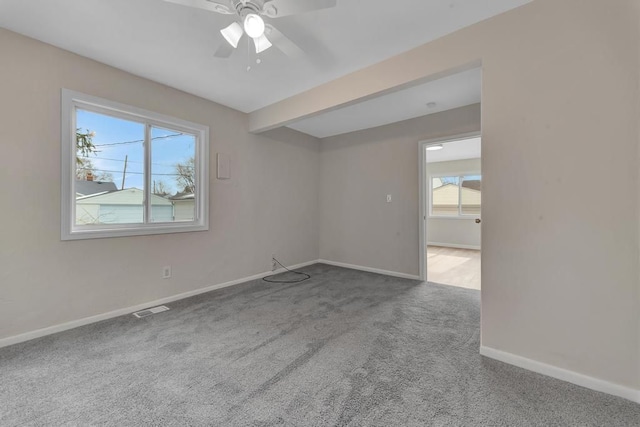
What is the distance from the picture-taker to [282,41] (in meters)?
1.79

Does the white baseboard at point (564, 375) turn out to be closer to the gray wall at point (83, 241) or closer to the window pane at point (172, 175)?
the gray wall at point (83, 241)

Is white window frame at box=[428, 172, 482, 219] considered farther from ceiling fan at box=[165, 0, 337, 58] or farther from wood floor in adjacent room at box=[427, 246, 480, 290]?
ceiling fan at box=[165, 0, 337, 58]

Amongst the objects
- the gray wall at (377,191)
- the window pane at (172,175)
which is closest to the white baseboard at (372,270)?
the gray wall at (377,191)

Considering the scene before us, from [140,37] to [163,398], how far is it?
103 inches

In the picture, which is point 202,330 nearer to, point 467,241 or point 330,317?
point 330,317

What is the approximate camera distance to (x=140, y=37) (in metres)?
2.06

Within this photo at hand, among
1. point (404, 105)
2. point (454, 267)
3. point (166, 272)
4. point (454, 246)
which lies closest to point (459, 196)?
point (454, 246)

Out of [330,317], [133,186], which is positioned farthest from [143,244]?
[330,317]

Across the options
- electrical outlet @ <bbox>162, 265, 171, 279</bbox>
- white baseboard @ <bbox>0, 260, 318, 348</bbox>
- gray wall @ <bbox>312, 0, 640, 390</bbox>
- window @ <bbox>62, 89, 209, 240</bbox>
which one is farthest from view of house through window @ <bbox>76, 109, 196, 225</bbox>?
gray wall @ <bbox>312, 0, 640, 390</bbox>

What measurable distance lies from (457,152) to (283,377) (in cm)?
613

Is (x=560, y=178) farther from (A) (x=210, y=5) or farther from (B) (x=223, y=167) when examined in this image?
(B) (x=223, y=167)

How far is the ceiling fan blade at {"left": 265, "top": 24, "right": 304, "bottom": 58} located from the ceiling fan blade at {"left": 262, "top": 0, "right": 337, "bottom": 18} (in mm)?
158

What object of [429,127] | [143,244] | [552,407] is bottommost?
[552,407]

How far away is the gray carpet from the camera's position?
1343mm
